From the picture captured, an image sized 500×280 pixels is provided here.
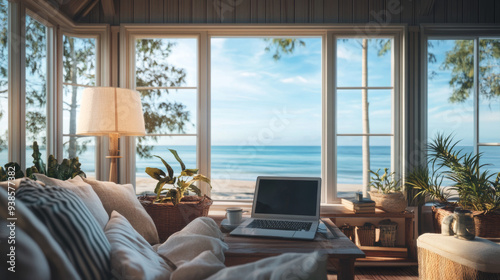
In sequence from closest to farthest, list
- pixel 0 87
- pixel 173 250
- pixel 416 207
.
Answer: pixel 173 250 < pixel 0 87 < pixel 416 207

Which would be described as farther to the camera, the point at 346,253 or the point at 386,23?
the point at 386,23

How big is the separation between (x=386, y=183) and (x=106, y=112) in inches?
107

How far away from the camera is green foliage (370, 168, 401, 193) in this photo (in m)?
3.57

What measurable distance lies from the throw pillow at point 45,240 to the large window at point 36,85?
2318 millimetres

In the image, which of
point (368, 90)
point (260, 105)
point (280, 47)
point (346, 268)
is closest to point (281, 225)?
point (346, 268)

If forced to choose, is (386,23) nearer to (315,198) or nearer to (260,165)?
(315,198)

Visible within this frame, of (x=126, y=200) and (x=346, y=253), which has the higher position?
(x=126, y=200)

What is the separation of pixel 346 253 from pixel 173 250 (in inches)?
28.3

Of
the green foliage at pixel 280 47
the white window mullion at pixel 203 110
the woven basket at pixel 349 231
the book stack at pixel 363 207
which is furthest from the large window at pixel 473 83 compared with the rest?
the green foliage at pixel 280 47

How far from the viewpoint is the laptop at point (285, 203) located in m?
2.06

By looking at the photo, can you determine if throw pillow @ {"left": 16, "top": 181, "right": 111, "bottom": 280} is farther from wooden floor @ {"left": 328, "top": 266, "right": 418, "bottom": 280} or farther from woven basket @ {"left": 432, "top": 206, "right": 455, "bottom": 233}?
woven basket @ {"left": 432, "top": 206, "right": 455, "bottom": 233}

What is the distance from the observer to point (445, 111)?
13.0 feet

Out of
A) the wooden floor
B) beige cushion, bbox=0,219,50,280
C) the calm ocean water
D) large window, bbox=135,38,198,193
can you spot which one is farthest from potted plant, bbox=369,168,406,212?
the calm ocean water

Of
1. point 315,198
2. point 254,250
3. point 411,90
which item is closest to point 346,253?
point 254,250
